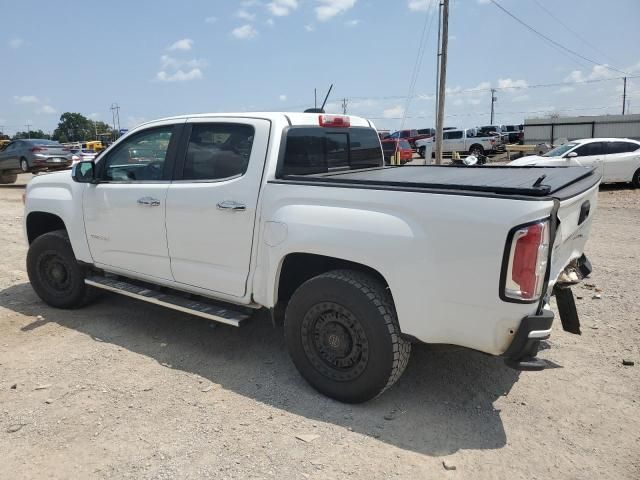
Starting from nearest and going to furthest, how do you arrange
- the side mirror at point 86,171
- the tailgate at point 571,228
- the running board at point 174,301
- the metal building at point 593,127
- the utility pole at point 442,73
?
the tailgate at point 571,228
the running board at point 174,301
the side mirror at point 86,171
the utility pole at point 442,73
the metal building at point 593,127

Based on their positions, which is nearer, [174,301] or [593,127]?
[174,301]

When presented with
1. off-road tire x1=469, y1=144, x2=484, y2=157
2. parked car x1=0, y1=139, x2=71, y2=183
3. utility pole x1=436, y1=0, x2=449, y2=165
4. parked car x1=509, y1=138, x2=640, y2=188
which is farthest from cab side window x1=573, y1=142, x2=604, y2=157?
parked car x1=0, y1=139, x2=71, y2=183

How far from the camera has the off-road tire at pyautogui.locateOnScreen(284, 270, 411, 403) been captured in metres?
3.07

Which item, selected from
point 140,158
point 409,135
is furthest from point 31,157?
point 409,135

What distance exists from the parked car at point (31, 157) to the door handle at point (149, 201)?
17832 millimetres

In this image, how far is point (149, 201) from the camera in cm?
415

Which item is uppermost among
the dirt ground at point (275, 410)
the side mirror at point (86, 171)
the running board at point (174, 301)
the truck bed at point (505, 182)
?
the side mirror at point (86, 171)

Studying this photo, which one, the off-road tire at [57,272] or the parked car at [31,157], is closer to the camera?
the off-road tire at [57,272]

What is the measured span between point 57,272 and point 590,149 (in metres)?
15.1

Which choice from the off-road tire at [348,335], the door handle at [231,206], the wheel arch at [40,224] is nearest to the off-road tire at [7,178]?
the wheel arch at [40,224]

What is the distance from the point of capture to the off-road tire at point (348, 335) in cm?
307

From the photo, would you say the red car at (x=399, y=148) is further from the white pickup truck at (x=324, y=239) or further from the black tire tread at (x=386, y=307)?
the black tire tread at (x=386, y=307)

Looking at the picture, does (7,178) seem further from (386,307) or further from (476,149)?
(476,149)

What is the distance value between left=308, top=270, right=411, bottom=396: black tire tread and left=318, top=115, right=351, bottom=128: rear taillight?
58.4 inches
